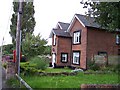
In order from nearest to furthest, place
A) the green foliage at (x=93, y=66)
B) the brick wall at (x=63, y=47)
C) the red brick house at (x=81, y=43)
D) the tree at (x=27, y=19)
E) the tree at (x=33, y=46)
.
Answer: the green foliage at (x=93, y=66)
the red brick house at (x=81, y=43)
the brick wall at (x=63, y=47)
the tree at (x=33, y=46)
the tree at (x=27, y=19)

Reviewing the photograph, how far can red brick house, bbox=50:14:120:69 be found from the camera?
102 feet

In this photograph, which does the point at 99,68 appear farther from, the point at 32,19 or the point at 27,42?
the point at 32,19

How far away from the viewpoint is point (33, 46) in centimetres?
4000

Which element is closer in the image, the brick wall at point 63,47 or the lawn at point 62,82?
the lawn at point 62,82

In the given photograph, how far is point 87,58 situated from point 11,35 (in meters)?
28.4

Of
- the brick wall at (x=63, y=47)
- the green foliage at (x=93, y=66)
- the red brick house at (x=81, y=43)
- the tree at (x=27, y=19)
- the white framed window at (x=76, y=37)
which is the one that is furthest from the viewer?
the tree at (x=27, y=19)

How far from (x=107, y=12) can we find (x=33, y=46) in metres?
26.0

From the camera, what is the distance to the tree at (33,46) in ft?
129

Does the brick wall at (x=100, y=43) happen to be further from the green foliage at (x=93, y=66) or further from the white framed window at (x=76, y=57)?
the white framed window at (x=76, y=57)

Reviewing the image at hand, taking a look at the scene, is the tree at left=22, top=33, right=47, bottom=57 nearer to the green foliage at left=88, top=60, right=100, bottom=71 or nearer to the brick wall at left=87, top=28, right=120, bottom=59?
the brick wall at left=87, top=28, right=120, bottom=59

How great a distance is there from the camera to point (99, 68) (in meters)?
28.1

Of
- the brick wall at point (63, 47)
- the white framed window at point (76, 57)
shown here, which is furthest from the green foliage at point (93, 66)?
the brick wall at point (63, 47)

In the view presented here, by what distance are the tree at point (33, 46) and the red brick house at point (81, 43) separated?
10.5 feet

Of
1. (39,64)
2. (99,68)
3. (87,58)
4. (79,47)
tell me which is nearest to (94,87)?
(39,64)
